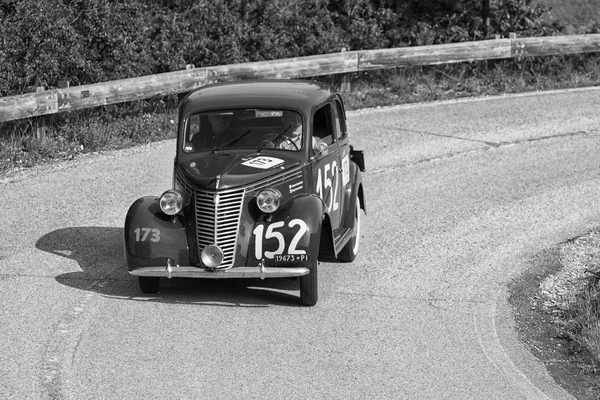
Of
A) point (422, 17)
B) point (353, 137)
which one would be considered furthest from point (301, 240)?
point (422, 17)

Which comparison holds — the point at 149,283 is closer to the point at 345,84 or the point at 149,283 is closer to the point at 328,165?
the point at 328,165

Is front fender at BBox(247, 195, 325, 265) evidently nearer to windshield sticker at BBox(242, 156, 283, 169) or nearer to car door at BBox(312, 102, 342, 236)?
windshield sticker at BBox(242, 156, 283, 169)

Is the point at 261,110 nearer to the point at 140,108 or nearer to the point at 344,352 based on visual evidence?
the point at 344,352

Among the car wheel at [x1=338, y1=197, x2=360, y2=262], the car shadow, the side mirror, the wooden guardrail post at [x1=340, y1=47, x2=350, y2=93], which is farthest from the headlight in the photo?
the wooden guardrail post at [x1=340, y1=47, x2=350, y2=93]

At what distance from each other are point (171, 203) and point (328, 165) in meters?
1.79

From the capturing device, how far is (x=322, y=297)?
384 inches

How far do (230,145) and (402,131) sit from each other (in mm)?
7455

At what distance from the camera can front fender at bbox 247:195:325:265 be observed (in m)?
9.17

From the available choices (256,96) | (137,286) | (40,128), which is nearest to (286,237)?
(137,286)

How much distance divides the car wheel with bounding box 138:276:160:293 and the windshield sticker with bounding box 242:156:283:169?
1.36 meters

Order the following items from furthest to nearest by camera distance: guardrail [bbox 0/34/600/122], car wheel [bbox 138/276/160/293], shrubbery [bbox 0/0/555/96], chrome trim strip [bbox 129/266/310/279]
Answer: shrubbery [bbox 0/0/555/96] < guardrail [bbox 0/34/600/122] < car wheel [bbox 138/276/160/293] < chrome trim strip [bbox 129/266/310/279]

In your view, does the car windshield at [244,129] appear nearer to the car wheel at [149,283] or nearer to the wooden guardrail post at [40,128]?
the car wheel at [149,283]

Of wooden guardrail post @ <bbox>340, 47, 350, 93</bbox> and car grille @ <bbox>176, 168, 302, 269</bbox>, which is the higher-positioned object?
car grille @ <bbox>176, 168, 302, 269</bbox>

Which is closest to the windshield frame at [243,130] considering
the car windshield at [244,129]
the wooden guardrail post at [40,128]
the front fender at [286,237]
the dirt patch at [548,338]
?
the car windshield at [244,129]
